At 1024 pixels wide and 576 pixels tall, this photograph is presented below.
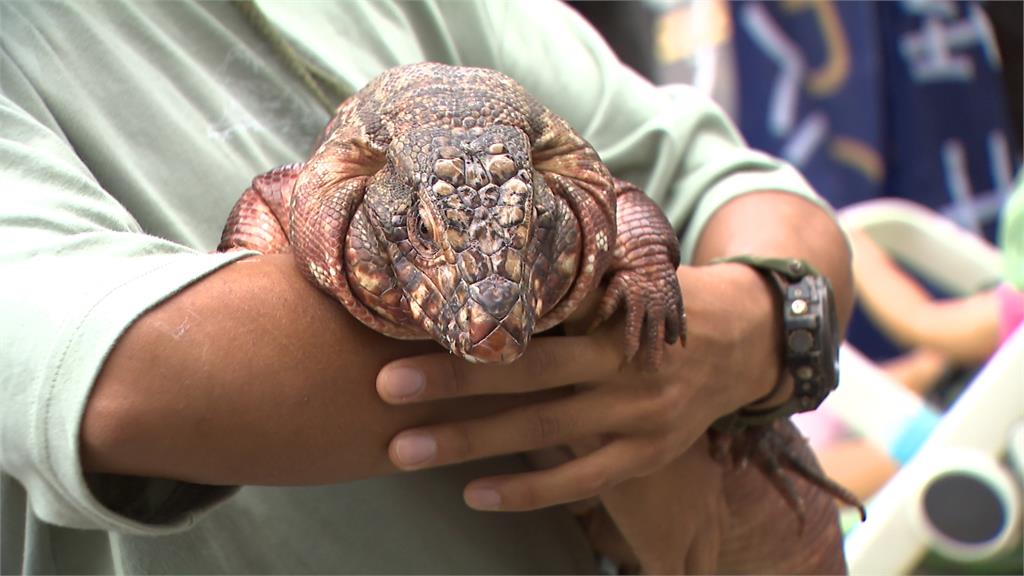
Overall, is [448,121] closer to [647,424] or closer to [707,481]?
[647,424]

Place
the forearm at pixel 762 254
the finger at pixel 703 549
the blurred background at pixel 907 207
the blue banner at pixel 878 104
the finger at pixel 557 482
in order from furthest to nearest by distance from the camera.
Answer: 1. the blue banner at pixel 878 104
2. the blurred background at pixel 907 207
3. the finger at pixel 703 549
4. the forearm at pixel 762 254
5. the finger at pixel 557 482

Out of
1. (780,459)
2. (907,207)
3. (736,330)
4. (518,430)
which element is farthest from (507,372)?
(907,207)

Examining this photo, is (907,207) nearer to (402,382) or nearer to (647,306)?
(647,306)

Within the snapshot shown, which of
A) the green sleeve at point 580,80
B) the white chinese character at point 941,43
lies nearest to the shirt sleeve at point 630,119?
the green sleeve at point 580,80

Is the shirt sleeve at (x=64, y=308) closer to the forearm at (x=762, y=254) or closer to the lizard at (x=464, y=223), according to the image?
the lizard at (x=464, y=223)

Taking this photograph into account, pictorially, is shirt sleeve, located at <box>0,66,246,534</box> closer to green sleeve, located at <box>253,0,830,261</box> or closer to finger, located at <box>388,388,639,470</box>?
finger, located at <box>388,388,639,470</box>

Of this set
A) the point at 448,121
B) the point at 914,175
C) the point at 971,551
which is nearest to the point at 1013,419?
the point at 971,551
